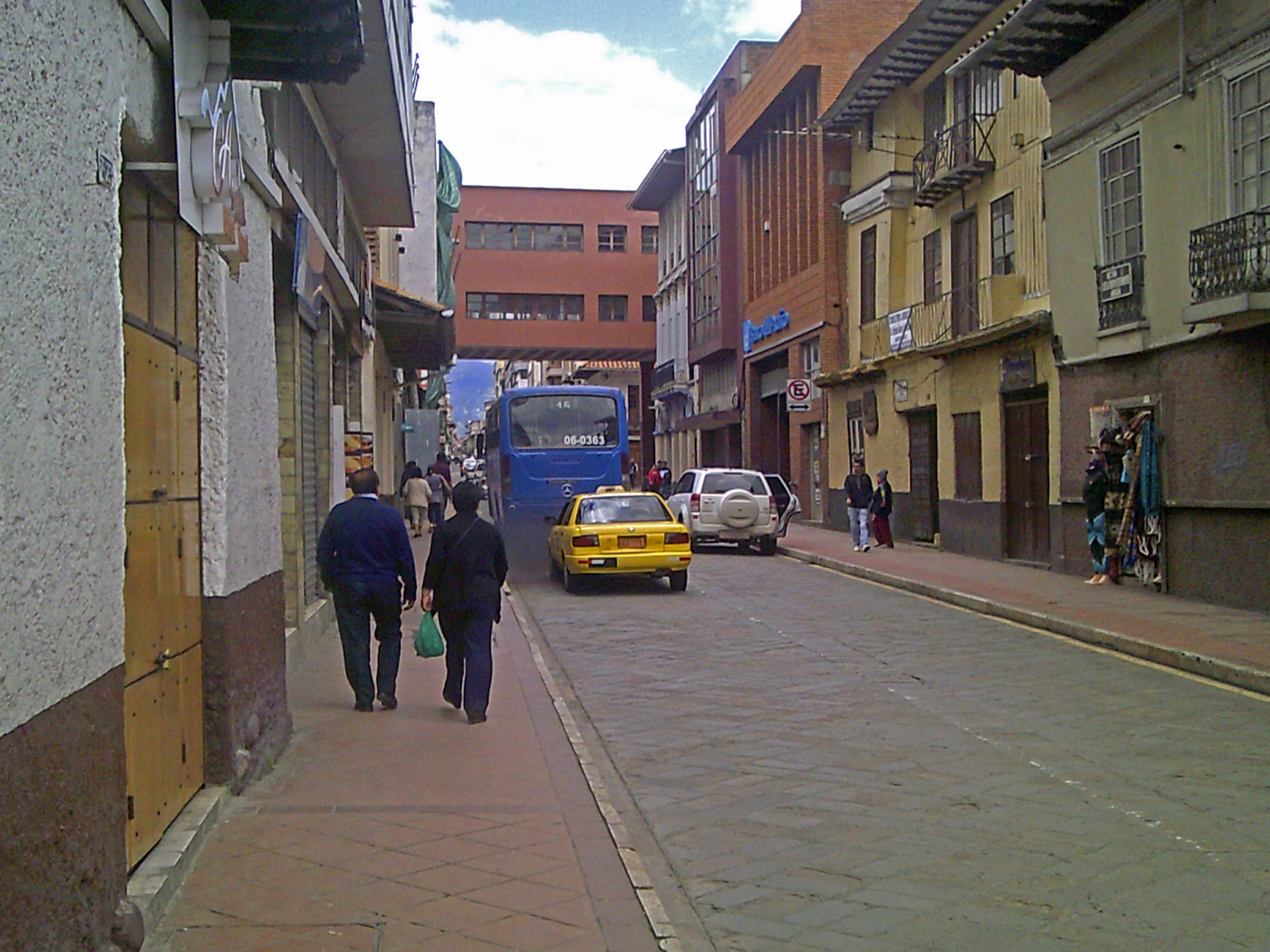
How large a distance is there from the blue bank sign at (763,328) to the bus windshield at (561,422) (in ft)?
33.7

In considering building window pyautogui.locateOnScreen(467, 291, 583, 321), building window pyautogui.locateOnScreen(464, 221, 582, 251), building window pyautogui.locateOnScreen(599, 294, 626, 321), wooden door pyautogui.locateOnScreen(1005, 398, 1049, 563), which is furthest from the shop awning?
building window pyautogui.locateOnScreen(464, 221, 582, 251)

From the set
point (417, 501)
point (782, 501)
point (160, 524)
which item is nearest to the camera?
point (160, 524)

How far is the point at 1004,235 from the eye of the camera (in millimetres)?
21297

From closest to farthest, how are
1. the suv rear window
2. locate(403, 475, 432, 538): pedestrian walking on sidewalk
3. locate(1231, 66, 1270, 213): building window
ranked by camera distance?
locate(1231, 66, 1270, 213): building window < the suv rear window < locate(403, 475, 432, 538): pedestrian walking on sidewalk

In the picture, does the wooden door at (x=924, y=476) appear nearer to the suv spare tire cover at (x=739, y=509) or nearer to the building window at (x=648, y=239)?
the suv spare tire cover at (x=739, y=509)

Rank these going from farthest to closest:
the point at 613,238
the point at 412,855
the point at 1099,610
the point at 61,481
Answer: the point at 613,238
the point at 1099,610
the point at 412,855
the point at 61,481

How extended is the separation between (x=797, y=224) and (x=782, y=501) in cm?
881

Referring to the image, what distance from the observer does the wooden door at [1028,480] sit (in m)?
20.0

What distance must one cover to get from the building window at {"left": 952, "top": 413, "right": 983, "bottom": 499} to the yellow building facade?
0.13ft

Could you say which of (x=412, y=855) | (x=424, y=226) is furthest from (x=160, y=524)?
(x=424, y=226)

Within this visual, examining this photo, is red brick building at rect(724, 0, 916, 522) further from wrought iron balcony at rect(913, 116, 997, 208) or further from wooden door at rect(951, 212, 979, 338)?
wooden door at rect(951, 212, 979, 338)

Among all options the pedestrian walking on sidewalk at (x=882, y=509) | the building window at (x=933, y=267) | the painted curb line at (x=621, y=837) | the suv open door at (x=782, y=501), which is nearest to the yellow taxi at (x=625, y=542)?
the painted curb line at (x=621, y=837)

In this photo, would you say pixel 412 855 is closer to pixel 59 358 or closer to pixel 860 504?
pixel 59 358

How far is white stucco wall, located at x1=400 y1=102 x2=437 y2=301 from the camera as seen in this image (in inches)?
1518
